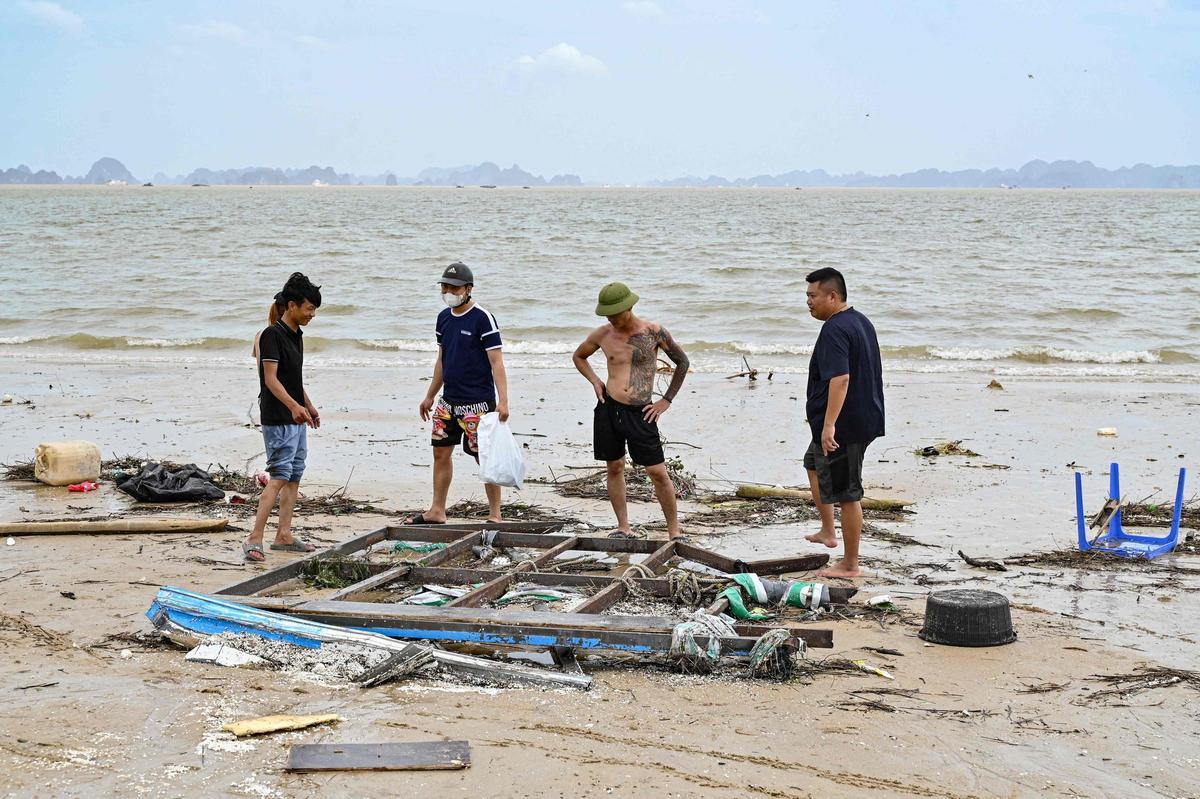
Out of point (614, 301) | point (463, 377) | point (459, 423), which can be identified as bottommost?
point (459, 423)

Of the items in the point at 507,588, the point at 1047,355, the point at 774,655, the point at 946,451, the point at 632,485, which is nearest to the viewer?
the point at 774,655

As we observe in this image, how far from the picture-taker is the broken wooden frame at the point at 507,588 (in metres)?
4.91

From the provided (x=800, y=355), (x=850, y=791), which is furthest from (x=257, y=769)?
(x=800, y=355)

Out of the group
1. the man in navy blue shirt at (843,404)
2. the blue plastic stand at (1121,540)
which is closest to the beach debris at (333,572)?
the man in navy blue shirt at (843,404)

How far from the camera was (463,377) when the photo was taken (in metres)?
7.59

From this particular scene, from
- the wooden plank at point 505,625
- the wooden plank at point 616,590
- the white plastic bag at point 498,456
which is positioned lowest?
the wooden plank at point 616,590

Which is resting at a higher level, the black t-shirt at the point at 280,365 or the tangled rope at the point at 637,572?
the black t-shirt at the point at 280,365

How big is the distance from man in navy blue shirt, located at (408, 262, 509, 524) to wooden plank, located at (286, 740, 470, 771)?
3.58 metres

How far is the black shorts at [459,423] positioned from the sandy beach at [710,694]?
39.8 inches

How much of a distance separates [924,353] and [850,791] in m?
16.8

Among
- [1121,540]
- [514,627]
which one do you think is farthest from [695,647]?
[1121,540]

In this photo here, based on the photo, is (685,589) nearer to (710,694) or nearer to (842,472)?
(710,694)

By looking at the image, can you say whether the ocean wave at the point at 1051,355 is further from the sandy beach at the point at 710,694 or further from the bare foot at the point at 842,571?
the bare foot at the point at 842,571

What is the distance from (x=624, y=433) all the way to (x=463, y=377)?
3.82 feet
